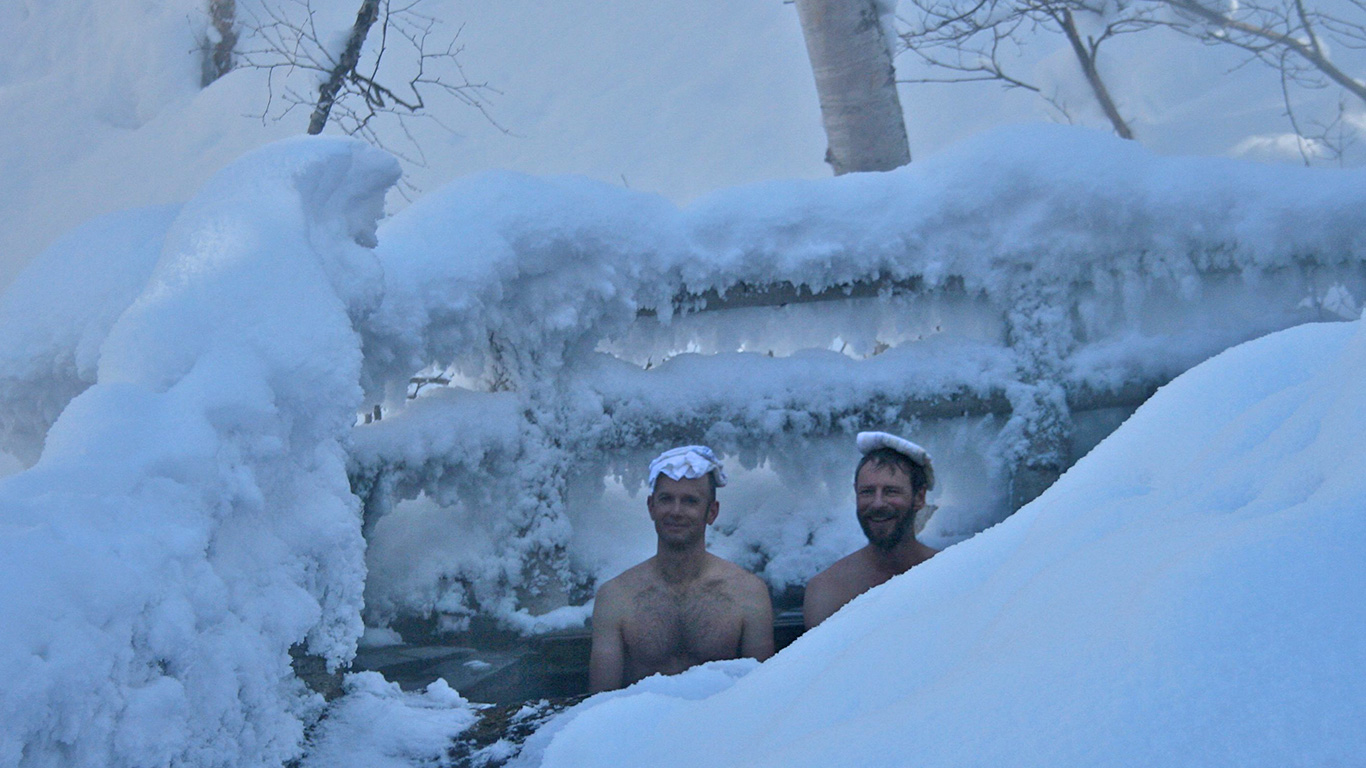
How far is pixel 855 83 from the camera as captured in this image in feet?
14.9

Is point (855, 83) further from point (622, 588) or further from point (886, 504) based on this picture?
point (622, 588)

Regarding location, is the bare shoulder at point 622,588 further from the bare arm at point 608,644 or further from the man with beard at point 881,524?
the man with beard at point 881,524

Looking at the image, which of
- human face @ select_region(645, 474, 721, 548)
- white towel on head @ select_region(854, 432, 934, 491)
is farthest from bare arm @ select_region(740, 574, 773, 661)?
white towel on head @ select_region(854, 432, 934, 491)

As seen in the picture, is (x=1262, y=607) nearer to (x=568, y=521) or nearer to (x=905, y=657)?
(x=905, y=657)

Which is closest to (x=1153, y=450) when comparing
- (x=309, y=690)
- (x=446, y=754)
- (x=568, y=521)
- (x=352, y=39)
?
(x=446, y=754)

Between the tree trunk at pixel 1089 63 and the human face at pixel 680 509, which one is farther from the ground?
the tree trunk at pixel 1089 63

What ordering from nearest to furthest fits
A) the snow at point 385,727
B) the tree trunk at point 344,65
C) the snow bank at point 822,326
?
the snow at point 385,727
the snow bank at point 822,326
the tree trunk at point 344,65

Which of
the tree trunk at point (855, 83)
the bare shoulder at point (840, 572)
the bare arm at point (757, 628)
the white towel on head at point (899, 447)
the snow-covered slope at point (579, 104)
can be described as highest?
the snow-covered slope at point (579, 104)

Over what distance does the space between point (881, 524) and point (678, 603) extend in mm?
620

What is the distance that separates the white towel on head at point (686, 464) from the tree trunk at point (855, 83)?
73.5 inches

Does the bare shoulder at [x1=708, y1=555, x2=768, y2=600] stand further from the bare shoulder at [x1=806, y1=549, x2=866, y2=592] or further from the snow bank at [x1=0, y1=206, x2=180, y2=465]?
the snow bank at [x1=0, y1=206, x2=180, y2=465]

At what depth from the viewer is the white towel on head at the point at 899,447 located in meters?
3.05

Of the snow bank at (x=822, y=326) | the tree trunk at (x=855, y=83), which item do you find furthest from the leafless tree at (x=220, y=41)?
the snow bank at (x=822, y=326)

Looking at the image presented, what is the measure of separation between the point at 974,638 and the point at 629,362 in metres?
2.58
